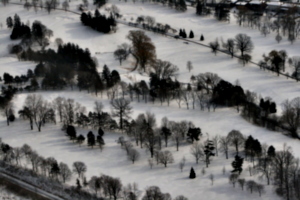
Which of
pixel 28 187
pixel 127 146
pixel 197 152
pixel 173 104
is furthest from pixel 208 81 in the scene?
pixel 28 187

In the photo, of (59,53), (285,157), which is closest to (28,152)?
(285,157)

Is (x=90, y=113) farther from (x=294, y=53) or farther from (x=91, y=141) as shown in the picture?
(x=294, y=53)

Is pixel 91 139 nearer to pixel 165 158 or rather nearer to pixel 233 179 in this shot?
pixel 165 158

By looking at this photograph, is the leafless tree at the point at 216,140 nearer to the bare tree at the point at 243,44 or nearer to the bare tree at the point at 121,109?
the bare tree at the point at 121,109

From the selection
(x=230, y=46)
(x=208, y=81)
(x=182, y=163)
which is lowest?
(x=182, y=163)

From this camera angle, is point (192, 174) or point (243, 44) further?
point (243, 44)

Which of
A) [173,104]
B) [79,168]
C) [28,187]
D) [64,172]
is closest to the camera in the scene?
[28,187]

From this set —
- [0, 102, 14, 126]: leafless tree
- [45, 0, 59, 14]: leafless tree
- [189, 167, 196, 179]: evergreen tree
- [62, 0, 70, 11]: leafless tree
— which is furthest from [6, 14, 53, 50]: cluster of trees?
[189, 167, 196, 179]: evergreen tree

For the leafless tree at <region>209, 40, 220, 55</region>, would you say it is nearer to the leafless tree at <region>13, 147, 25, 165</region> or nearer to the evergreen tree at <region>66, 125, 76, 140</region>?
Answer: the evergreen tree at <region>66, 125, 76, 140</region>

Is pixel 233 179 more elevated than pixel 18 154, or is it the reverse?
pixel 18 154
